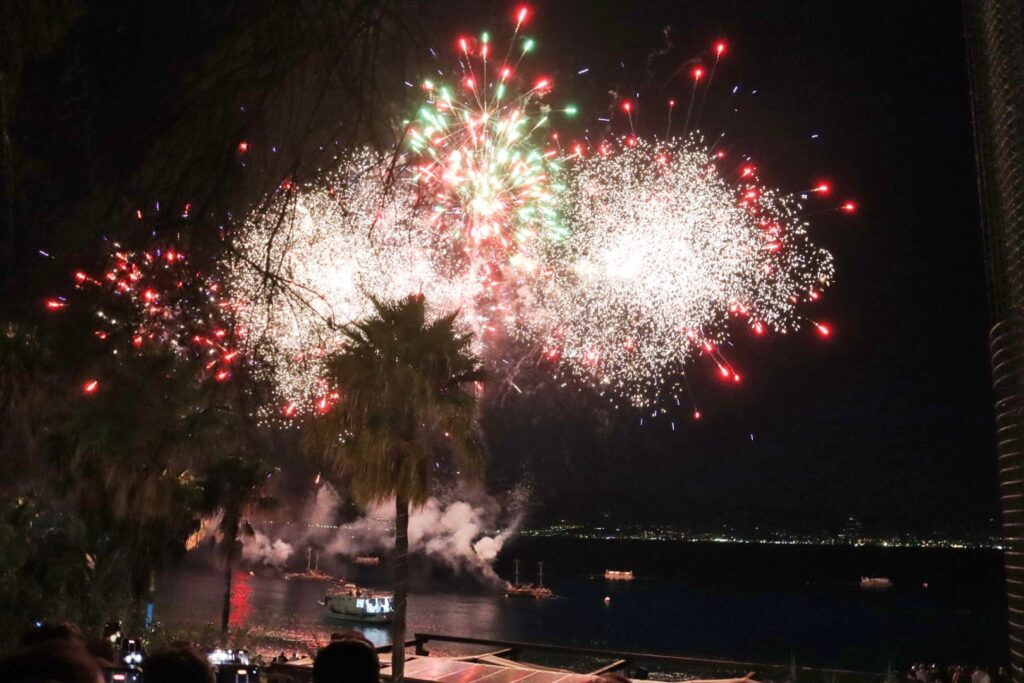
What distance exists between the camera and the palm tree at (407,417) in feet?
50.9

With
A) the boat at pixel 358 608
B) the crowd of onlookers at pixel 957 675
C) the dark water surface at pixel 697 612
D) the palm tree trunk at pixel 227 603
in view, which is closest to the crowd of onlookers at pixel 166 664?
the crowd of onlookers at pixel 957 675

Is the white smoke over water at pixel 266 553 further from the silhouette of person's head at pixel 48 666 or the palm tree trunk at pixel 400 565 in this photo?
the silhouette of person's head at pixel 48 666

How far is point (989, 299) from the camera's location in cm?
348

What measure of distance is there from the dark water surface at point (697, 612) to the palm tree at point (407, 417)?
66.9 ft

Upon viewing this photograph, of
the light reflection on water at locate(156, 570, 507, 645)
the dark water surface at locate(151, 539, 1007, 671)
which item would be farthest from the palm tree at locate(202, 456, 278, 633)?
the light reflection on water at locate(156, 570, 507, 645)

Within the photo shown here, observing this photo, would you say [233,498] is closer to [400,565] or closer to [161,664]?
[400,565]

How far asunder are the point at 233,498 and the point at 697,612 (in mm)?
76560

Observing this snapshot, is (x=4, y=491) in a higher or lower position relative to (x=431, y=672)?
higher

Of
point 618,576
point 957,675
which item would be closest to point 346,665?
point 957,675

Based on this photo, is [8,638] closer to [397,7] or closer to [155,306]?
[155,306]

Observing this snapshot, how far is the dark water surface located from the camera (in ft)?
226

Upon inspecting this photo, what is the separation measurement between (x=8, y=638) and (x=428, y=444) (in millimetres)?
6968

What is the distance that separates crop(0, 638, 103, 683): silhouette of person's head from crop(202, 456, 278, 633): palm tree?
25.5m

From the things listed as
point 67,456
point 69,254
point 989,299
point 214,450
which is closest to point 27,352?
point 69,254
